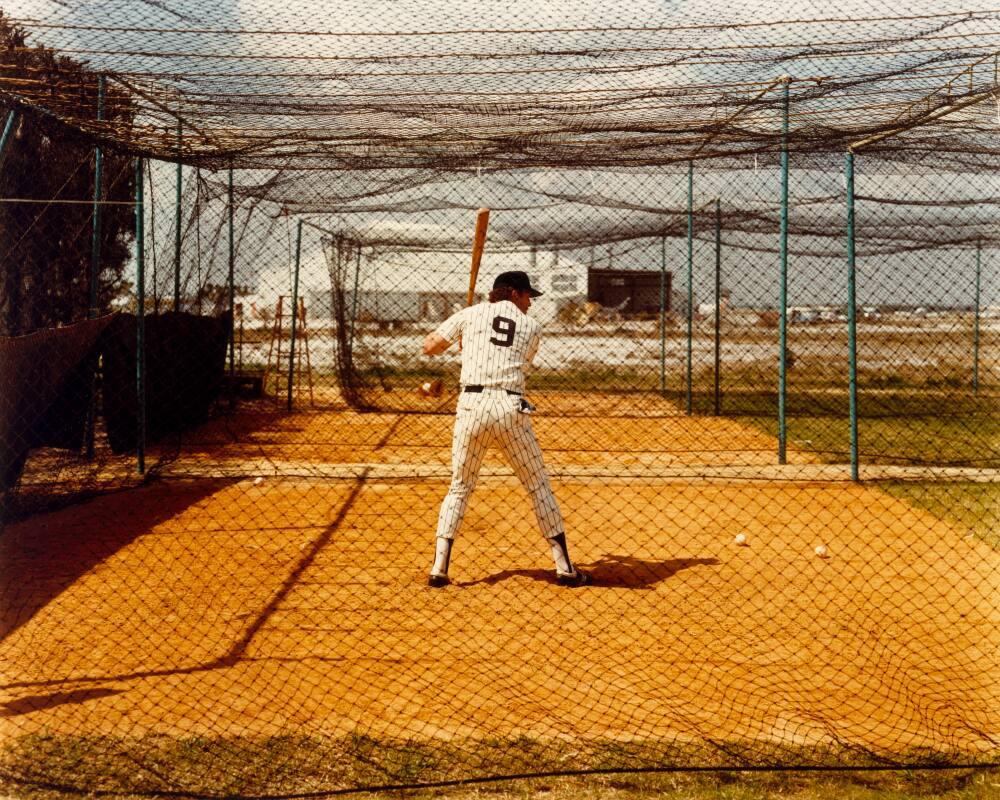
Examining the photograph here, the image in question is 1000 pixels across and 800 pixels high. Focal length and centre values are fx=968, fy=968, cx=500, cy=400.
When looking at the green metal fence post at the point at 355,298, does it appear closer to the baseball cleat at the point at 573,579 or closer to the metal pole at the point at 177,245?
the metal pole at the point at 177,245

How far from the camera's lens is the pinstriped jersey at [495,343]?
17.1 ft

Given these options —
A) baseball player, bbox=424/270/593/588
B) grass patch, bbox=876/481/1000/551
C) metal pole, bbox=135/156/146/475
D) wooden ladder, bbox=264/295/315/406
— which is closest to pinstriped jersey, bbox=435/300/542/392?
baseball player, bbox=424/270/593/588


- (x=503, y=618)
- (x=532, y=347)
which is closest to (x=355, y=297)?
(x=532, y=347)

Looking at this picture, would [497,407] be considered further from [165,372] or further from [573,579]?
[165,372]

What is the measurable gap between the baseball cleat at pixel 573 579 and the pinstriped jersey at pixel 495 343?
1.08 meters

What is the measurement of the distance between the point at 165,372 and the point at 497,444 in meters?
6.42

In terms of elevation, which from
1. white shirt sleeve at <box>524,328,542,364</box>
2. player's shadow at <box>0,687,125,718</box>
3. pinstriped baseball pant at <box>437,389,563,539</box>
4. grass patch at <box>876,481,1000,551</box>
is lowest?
player's shadow at <box>0,687,125,718</box>

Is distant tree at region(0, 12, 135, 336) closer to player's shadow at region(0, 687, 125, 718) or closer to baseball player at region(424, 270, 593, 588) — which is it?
baseball player at region(424, 270, 593, 588)

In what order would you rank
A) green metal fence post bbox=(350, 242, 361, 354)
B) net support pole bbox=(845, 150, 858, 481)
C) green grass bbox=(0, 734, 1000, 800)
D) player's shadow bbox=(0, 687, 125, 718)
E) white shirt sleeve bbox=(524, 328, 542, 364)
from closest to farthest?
green grass bbox=(0, 734, 1000, 800) → player's shadow bbox=(0, 687, 125, 718) → white shirt sleeve bbox=(524, 328, 542, 364) → net support pole bbox=(845, 150, 858, 481) → green metal fence post bbox=(350, 242, 361, 354)

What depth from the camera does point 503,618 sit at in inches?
192

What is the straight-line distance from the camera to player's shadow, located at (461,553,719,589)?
5.55 metres

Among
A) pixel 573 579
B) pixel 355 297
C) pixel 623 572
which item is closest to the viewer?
pixel 573 579

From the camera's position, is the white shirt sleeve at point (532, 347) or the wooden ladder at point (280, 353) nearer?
the white shirt sleeve at point (532, 347)

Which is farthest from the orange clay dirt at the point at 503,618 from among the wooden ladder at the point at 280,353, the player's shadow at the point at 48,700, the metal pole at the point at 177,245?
the wooden ladder at the point at 280,353
